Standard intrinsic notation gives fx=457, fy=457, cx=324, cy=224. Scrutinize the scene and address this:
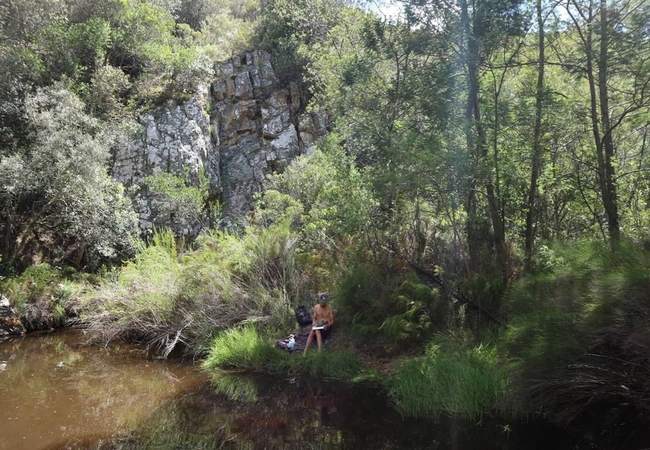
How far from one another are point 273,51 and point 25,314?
16571 mm

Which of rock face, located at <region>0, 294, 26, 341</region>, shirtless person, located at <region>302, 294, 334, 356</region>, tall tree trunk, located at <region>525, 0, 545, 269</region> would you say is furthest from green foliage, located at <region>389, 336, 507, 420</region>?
rock face, located at <region>0, 294, 26, 341</region>

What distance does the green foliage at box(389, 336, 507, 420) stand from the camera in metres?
6.42

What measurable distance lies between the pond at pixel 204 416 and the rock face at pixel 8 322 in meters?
2.77

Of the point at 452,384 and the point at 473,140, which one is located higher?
the point at 473,140

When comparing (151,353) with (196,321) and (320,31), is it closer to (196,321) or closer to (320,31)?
(196,321)

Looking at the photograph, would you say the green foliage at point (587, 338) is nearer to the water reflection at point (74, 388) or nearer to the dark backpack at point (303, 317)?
the dark backpack at point (303, 317)

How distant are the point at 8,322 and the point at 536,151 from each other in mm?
13423

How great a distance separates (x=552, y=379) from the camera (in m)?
5.00

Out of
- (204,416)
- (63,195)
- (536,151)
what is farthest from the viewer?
(63,195)

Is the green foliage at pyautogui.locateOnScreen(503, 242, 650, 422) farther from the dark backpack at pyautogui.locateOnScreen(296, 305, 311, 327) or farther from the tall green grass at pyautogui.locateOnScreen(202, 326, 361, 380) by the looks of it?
the dark backpack at pyautogui.locateOnScreen(296, 305, 311, 327)

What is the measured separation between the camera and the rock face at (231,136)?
18.8 m

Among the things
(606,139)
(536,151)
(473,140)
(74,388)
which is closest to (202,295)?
(74,388)

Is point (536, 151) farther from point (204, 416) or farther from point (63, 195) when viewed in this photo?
point (63, 195)

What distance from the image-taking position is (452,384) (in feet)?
21.9
